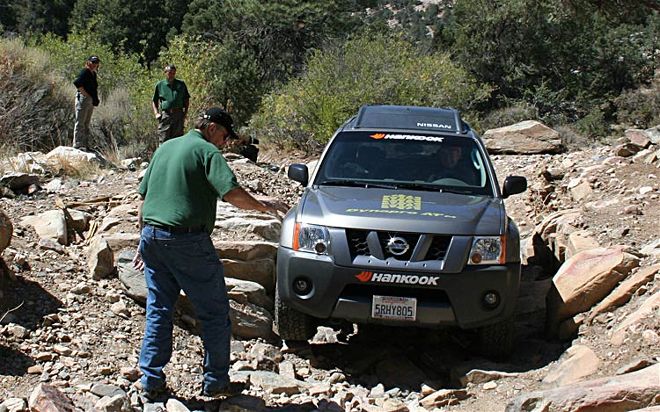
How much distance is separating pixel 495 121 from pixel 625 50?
34.7 feet

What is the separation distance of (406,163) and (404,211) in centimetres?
117

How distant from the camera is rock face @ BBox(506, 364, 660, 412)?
4535mm

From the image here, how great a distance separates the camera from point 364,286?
5.79m

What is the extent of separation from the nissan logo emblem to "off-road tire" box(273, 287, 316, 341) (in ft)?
2.90

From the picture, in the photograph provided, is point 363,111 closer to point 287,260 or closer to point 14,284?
point 287,260

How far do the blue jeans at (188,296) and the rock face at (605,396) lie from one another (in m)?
1.79

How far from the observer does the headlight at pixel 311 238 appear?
229 inches

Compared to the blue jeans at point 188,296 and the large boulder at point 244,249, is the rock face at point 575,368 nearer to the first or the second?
the blue jeans at point 188,296

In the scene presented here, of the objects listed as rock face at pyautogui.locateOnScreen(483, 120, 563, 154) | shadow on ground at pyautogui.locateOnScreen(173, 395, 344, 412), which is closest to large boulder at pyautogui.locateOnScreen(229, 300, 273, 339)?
shadow on ground at pyautogui.locateOnScreen(173, 395, 344, 412)

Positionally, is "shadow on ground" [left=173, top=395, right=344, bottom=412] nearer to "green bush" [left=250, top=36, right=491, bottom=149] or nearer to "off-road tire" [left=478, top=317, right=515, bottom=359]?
"off-road tire" [left=478, top=317, right=515, bottom=359]

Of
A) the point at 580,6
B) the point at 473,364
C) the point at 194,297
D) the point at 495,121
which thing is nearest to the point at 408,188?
the point at 473,364

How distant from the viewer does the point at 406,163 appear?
7.05m

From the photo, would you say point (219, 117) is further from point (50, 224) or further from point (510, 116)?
point (510, 116)

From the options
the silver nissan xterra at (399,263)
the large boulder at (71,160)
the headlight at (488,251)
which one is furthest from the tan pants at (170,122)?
the headlight at (488,251)
